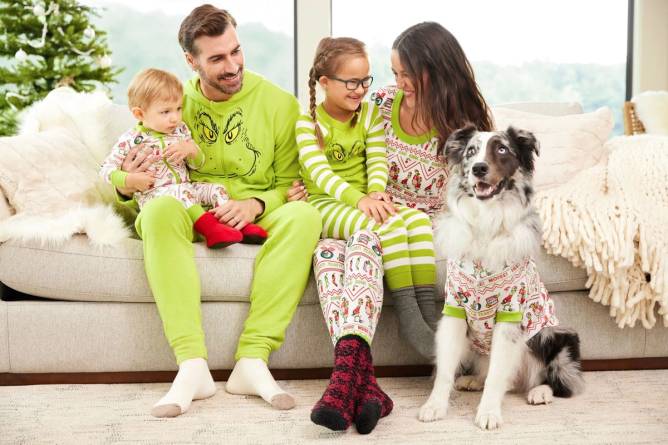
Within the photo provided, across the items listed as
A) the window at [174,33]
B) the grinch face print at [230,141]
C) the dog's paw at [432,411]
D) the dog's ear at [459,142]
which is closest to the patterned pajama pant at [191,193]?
the grinch face print at [230,141]

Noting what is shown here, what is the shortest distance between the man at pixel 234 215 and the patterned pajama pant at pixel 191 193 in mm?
57

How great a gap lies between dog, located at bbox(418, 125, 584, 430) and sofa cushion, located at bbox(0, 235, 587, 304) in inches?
20.0

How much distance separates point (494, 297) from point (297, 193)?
0.87 metres

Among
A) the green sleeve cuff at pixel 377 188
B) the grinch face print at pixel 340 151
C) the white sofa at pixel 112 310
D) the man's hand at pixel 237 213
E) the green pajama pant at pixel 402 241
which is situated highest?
the grinch face print at pixel 340 151

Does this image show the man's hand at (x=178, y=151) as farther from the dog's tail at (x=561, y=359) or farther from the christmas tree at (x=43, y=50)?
the christmas tree at (x=43, y=50)

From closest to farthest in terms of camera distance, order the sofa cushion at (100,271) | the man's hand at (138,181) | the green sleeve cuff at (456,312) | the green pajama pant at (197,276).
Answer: the green sleeve cuff at (456,312), the green pajama pant at (197,276), the sofa cushion at (100,271), the man's hand at (138,181)

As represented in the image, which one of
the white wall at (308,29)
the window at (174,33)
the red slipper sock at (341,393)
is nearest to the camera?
the red slipper sock at (341,393)

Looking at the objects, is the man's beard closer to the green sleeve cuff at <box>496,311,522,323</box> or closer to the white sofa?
the white sofa

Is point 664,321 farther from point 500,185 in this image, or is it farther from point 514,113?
point 514,113

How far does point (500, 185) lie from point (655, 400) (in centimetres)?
82

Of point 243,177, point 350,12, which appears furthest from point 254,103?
point 350,12

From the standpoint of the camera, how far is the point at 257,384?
1.97 m

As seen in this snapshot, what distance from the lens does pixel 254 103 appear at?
2.45 metres

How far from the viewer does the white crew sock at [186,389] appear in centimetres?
185
